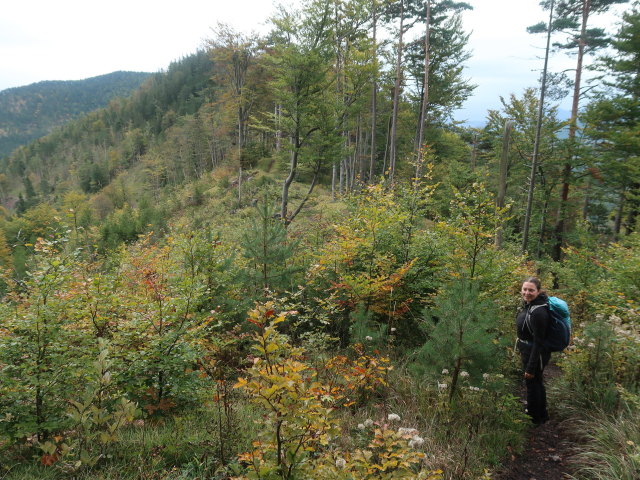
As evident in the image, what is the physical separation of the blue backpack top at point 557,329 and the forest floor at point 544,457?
3.33 ft

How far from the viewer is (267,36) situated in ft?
78.8

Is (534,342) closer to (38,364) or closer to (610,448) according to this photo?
(610,448)

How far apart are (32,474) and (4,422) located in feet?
1.60

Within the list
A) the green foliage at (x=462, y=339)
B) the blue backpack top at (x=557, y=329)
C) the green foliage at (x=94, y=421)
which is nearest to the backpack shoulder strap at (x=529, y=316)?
the blue backpack top at (x=557, y=329)

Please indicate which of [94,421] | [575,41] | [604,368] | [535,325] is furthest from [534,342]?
[575,41]

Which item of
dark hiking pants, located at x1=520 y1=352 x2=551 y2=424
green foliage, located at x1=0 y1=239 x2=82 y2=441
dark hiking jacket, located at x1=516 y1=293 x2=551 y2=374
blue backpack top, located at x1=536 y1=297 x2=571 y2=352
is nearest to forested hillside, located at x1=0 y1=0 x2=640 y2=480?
green foliage, located at x1=0 y1=239 x2=82 y2=441

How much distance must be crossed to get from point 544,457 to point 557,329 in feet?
4.65

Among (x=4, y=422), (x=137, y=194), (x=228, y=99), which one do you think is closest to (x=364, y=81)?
(x=4, y=422)

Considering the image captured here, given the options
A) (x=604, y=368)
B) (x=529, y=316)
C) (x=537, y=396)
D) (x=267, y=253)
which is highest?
(x=267, y=253)

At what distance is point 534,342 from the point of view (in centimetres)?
396

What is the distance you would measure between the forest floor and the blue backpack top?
1016 mm

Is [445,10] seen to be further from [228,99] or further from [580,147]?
[228,99]

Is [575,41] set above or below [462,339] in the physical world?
above

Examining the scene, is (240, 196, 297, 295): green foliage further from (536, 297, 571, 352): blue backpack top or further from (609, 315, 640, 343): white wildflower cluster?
(609, 315, 640, 343): white wildflower cluster
